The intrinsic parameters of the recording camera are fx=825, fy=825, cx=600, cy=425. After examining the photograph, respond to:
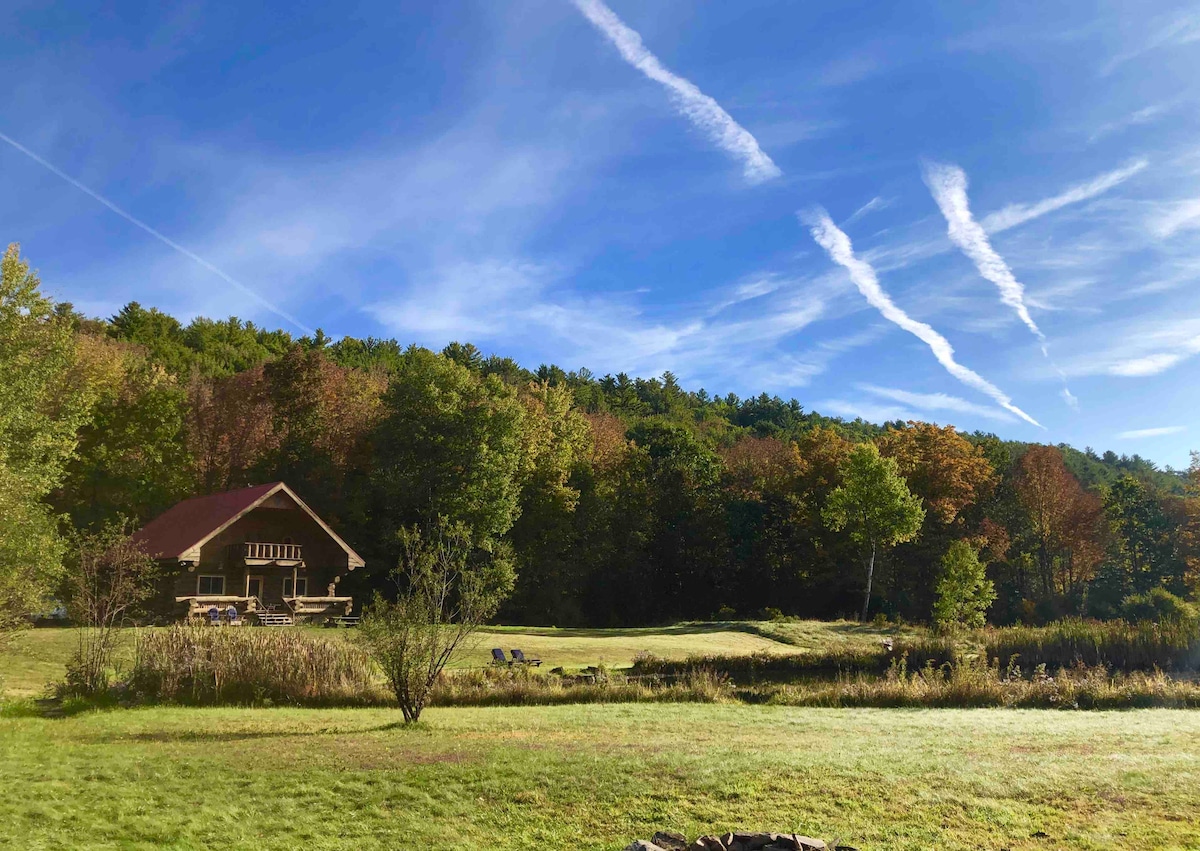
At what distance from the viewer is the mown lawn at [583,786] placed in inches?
307

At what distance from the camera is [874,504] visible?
4747cm

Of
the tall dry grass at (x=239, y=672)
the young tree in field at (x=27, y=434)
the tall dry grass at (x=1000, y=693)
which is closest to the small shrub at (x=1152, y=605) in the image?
the tall dry grass at (x=1000, y=693)

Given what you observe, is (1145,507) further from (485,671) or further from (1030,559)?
(485,671)

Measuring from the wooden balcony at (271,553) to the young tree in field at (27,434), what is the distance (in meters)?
7.62

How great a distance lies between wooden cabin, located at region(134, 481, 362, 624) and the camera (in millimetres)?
32844

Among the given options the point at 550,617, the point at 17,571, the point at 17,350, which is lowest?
the point at 550,617

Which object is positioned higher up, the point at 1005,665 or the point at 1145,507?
the point at 1145,507

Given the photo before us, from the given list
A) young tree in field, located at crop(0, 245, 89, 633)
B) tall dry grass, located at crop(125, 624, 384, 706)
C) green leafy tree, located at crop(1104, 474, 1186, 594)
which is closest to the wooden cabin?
young tree in field, located at crop(0, 245, 89, 633)

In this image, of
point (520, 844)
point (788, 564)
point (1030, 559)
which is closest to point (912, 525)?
point (788, 564)

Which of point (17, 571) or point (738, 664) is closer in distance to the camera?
point (17, 571)

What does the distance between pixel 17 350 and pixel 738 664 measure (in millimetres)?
24973

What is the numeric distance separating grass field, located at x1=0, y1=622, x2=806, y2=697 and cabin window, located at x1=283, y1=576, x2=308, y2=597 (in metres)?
9.90

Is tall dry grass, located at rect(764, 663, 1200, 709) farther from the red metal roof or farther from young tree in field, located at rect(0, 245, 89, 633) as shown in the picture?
the red metal roof

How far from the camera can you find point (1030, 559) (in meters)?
57.1
